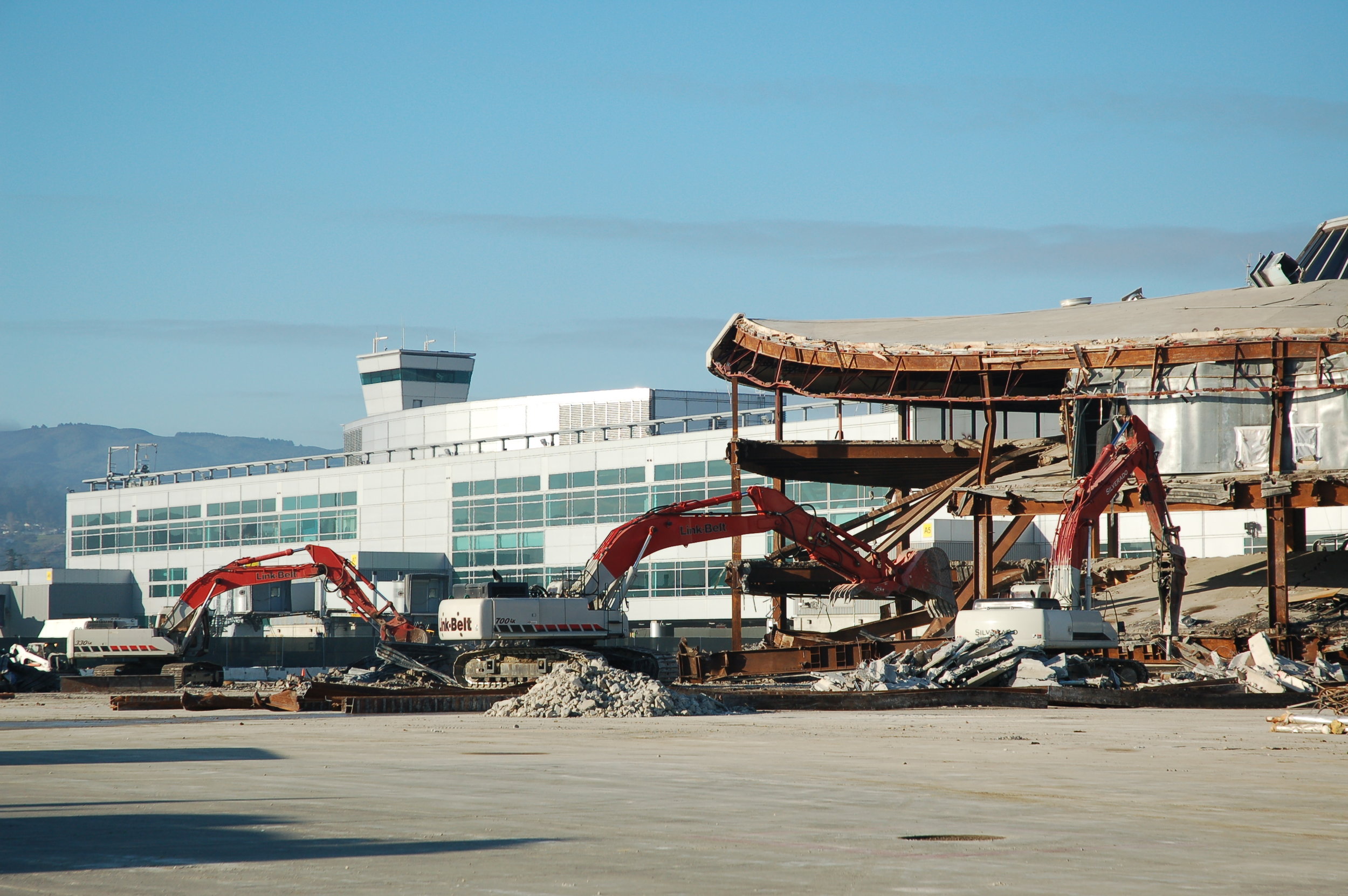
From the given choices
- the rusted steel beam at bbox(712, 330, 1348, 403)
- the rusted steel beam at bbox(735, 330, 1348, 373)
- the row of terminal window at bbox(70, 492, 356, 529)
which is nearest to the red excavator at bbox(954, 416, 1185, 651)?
the rusted steel beam at bbox(735, 330, 1348, 373)

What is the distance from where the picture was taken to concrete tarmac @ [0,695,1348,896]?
7.95 metres

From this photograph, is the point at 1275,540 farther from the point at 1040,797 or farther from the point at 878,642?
the point at 1040,797

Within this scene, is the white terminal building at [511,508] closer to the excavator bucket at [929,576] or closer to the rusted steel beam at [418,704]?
the excavator bucket at [929,576]

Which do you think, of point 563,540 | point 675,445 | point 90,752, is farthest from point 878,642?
point 563,540

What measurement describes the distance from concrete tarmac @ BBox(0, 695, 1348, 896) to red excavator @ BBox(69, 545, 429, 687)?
82.3 ft

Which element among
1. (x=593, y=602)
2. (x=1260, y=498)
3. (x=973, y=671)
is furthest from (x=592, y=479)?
(x=973, y=671)

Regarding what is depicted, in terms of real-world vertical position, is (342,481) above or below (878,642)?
above

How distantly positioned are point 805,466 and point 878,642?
12.6m

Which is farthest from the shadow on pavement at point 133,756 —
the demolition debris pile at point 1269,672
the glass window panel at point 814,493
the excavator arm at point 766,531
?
the glass window panel at point 814,493

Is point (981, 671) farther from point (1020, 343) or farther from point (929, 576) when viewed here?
point (1020, 343)

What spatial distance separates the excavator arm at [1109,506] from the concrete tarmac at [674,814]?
41.4 feet

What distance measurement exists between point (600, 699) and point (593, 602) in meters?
9.50

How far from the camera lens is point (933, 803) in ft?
38.7

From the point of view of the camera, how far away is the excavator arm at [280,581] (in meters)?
45.1
